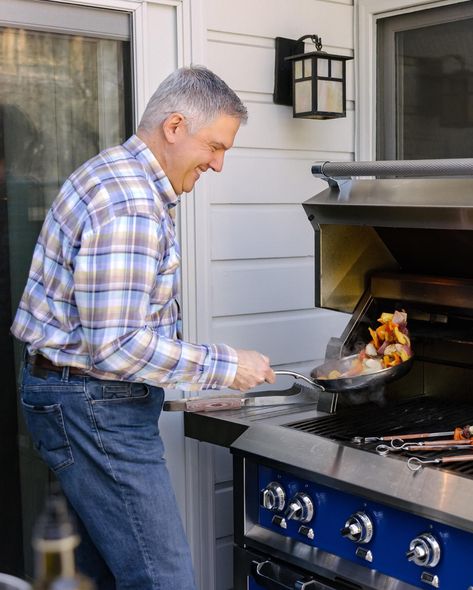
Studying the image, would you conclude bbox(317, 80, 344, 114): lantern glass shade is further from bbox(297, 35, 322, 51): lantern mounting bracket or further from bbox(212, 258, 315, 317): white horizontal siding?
bbox(212, 258, 315, 317): white horizontal siding

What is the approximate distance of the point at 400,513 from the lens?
6.66 feet

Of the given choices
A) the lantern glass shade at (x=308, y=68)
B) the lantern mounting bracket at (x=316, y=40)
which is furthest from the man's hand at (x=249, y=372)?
the lantern mounting bracket at (x=316, y=40)

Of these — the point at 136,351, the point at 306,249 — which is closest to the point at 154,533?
the point at 136,351

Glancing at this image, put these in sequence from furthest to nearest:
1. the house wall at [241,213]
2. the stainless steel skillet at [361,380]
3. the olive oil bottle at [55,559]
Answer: the house wall at [241,213] < the stainless steel skillet at [361,380] < the olive oil bottle at [55,559]

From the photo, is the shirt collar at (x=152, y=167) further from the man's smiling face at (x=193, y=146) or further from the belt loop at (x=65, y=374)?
the belt loop at (x=65, y=374)

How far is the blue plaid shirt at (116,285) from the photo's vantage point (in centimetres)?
190

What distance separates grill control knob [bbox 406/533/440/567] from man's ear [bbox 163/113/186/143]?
1.03 metres

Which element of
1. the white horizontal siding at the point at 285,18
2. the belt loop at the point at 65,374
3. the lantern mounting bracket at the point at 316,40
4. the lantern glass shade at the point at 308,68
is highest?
the white horizontal siding at the point at 285,18

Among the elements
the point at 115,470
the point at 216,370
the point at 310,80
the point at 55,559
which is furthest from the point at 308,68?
the point at 55,559

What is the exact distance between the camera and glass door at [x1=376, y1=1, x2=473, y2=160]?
10.1 feet

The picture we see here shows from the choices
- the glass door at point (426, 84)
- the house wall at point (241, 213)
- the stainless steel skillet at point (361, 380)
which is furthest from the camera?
the glass door at point (426, 84)

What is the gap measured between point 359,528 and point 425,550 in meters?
0.18

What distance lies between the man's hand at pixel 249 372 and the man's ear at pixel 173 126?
0.51 m

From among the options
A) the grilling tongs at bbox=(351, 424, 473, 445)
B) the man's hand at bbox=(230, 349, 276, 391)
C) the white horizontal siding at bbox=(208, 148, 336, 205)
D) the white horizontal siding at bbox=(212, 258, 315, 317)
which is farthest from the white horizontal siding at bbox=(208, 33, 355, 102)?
the grilling tongs at bbox=(351, 424, 473, 445)
